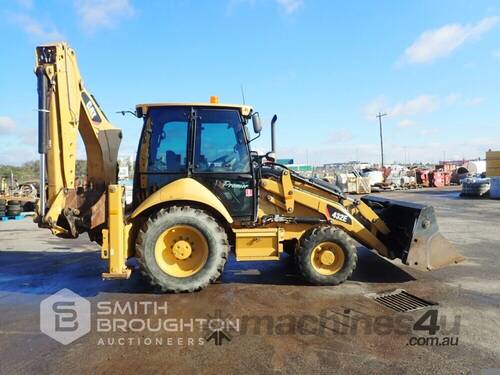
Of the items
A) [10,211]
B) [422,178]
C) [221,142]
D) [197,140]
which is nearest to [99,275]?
[197,140]

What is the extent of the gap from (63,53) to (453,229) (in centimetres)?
1108

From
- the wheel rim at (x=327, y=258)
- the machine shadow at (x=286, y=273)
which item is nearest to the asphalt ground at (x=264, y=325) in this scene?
the machine shadow at (x=286, y=273)

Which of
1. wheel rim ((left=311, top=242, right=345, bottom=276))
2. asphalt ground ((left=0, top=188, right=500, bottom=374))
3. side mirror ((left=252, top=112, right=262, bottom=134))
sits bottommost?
asphalt ground ((left=0, top=188, right=500, bottom=374))

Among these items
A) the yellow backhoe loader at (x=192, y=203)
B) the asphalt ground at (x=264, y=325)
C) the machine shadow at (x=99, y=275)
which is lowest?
the asphalt ground at (x=264, y=325)

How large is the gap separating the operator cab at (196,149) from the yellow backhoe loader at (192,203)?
0.6 inches

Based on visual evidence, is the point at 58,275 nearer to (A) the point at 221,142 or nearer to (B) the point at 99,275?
(B) the point at 99,275

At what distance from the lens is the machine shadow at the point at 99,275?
617 centimetres

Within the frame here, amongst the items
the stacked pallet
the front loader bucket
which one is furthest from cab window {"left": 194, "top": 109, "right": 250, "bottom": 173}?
the stacked pallet

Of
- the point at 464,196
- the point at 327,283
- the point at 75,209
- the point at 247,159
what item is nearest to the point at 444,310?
the point at 327,283

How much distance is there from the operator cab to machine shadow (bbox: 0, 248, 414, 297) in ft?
4.21

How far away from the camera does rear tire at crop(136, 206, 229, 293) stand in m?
5.59

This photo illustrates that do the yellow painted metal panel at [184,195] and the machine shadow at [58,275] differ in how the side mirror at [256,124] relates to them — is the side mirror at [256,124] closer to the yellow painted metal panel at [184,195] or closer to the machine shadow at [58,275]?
the yellow painted metal panel at [184,195]

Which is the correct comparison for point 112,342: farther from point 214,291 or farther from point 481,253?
point 481,253

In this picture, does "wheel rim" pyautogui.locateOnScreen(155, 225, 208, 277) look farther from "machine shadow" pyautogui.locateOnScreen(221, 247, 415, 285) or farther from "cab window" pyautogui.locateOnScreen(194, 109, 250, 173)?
"cab window" pyautogui.locateOnScreen(194, 109, 250, 173)
